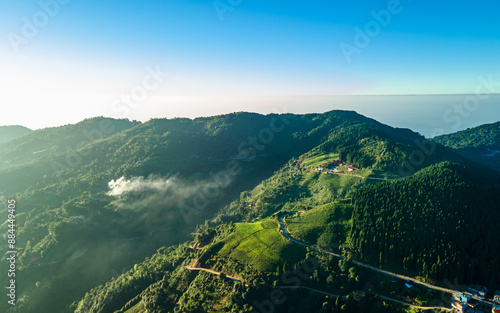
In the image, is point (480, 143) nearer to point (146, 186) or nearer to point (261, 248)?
point (261, 248)

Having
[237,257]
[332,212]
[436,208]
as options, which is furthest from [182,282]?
[436,208]

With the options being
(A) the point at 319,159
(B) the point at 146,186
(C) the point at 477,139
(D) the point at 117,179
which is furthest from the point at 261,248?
(C) the point at 477,139

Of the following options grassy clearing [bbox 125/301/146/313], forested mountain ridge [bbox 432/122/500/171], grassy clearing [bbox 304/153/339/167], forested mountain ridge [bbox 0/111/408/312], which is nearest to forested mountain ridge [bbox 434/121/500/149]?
forested mountain ridge [bbox 432/122/500/171]

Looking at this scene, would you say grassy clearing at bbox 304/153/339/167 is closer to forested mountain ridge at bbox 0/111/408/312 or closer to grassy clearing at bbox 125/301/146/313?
forested mountain ridge at bbox 0/111/408/312

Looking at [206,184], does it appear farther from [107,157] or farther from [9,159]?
[9,159]

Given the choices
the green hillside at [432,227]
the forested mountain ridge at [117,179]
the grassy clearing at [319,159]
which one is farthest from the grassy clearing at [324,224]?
the grassy clearing at [319,159]

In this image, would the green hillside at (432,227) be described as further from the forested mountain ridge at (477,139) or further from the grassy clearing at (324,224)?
the forested mountain ridge at (477,139)
